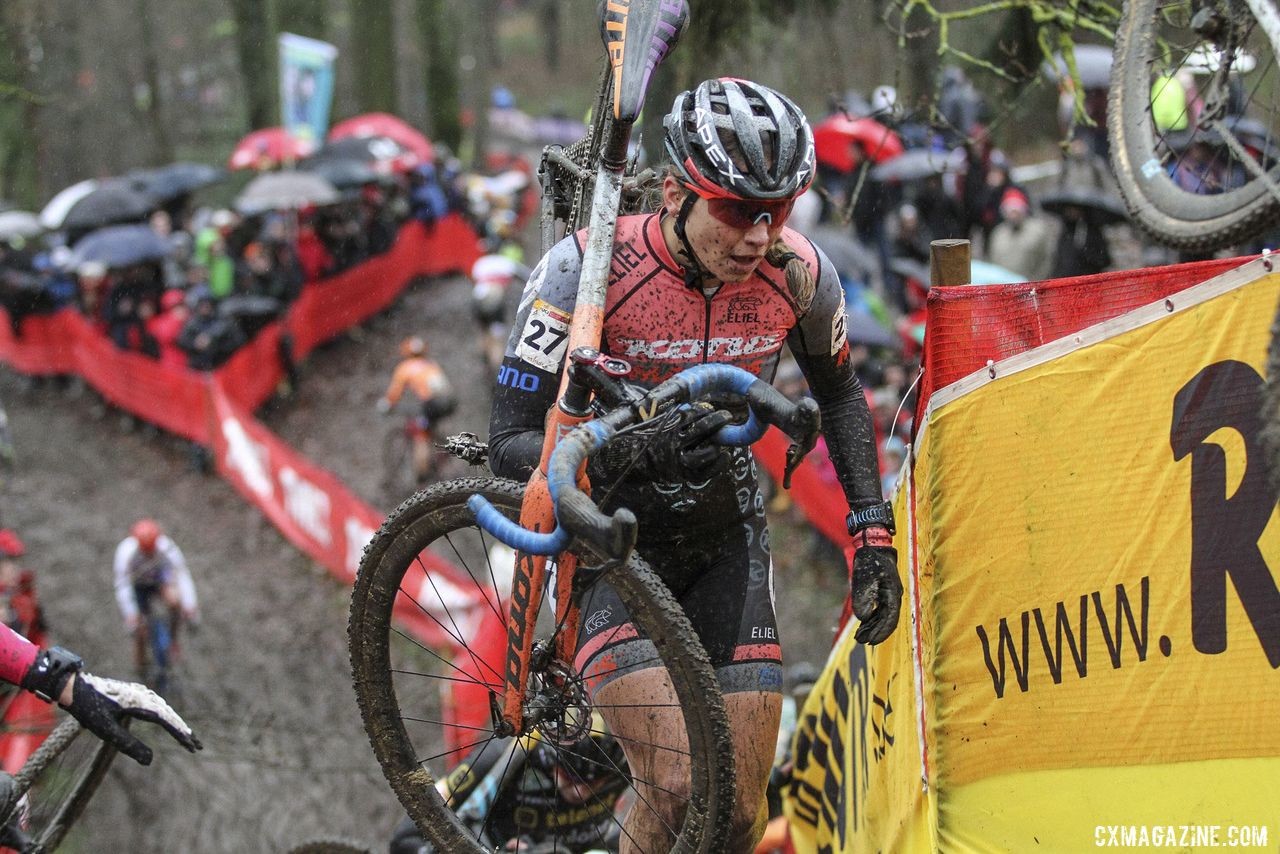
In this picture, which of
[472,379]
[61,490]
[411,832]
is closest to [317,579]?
[61,490]

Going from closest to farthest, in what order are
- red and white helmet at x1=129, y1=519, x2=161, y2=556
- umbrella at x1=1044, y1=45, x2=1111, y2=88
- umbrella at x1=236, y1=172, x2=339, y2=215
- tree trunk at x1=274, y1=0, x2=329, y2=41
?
umbrella at x1=1044, y1=45, x2=1111, y2=88
red and white helmet at x1=129, y1=519, x2=161, y2=556
umbrella at x1=236, y1=172, x2=339, y2=215
tree trunk at x1=274, y1=0, x2=329, y2=41

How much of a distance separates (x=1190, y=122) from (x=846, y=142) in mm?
11524

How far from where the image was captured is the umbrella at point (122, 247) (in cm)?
2019

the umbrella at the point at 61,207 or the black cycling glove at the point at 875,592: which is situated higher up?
the umbrella at the point at 61,207

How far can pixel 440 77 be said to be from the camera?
1363 inches

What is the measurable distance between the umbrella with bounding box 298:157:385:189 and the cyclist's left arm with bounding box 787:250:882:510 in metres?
20.0

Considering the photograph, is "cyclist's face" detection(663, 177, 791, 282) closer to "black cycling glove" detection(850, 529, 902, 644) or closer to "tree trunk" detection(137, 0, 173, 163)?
"black cycling glove" detection(850, 529, 902, 644)

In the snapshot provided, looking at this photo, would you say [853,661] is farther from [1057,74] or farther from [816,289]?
[1057,74]

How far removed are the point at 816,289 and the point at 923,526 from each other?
78 centimetres

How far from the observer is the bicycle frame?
3.62 m

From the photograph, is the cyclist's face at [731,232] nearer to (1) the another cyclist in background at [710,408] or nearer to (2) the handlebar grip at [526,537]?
(1) the another cyclist in background at [710,408]

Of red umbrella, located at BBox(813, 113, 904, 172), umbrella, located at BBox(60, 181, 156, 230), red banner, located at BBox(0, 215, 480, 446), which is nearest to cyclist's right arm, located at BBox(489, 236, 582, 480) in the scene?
red umbrella, located at BBox(813, 113, 904, 172)

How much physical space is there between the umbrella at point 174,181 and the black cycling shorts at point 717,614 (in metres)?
22.3

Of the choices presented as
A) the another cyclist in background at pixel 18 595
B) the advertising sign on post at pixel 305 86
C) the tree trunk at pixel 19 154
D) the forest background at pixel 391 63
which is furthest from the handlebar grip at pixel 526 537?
the advertising sign on post at pixel 305 86
